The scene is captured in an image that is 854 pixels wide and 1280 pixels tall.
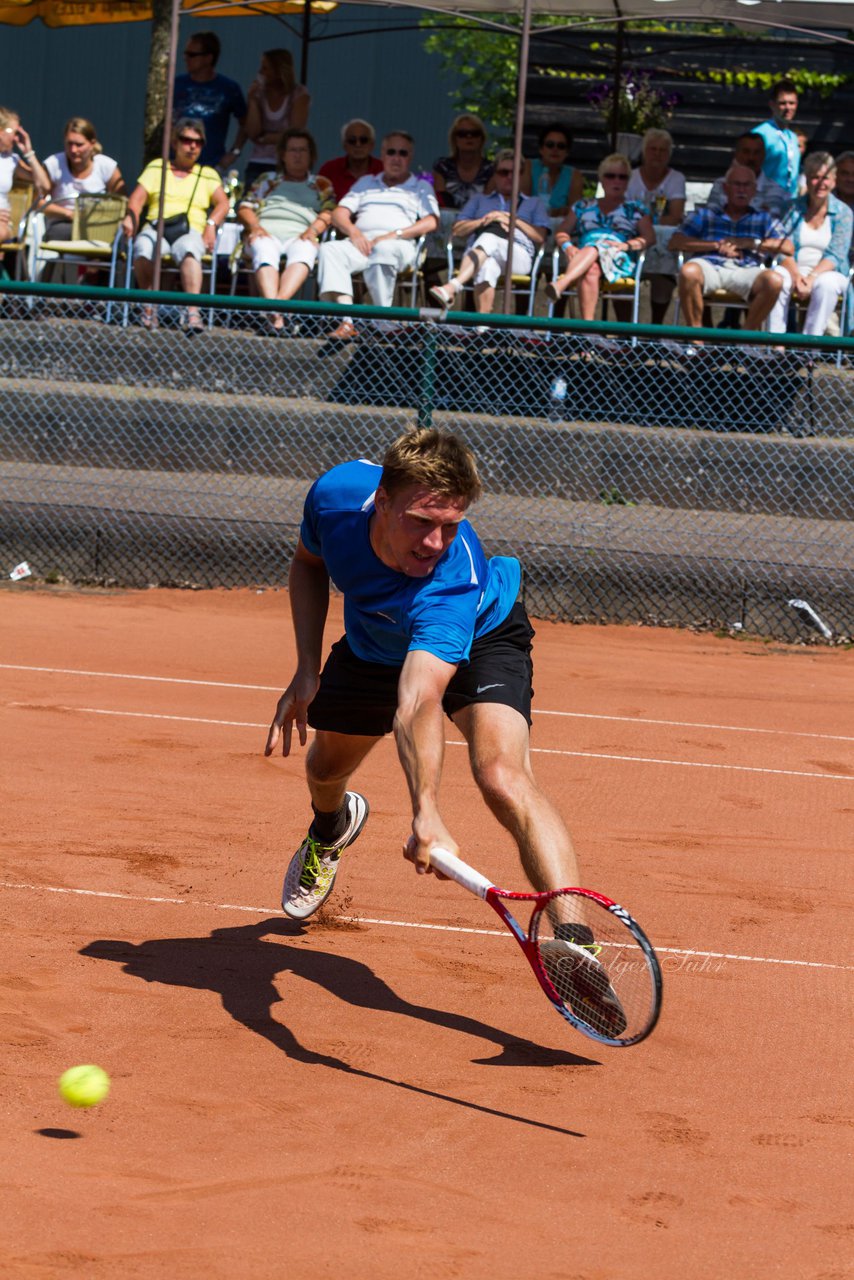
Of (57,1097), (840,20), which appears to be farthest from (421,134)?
(57,1097)

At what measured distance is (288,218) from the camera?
12344 mm

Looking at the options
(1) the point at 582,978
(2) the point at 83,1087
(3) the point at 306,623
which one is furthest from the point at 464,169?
(2) the point at 83,1087

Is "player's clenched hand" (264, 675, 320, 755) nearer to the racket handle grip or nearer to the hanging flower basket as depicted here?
the racket handle grip

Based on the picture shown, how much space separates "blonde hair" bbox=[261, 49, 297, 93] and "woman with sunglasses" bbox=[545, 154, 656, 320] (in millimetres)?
3212

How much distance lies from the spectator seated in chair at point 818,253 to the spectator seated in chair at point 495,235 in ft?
6.47

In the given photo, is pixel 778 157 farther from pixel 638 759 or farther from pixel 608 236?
pixel 638 759

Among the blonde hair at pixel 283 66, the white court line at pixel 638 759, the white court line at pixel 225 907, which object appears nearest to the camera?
the white court line at pixel 225 907

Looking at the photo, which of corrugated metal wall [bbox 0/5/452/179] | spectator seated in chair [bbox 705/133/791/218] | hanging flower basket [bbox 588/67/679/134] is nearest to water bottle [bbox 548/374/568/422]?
spectator seated in chair [bbox 705/133/791/218]

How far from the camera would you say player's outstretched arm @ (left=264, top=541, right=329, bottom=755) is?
4.67 meters

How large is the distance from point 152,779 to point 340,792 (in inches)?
72.6

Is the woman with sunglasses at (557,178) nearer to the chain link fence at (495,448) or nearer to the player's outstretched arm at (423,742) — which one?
the chain link fence at (495,448)

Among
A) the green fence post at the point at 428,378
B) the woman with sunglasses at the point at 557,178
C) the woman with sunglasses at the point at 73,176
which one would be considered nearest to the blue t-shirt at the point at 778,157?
the woman with sunglasses at the point at 557,178

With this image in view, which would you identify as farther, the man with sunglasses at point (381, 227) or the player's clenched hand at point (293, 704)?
the man with sunglasses at point (381, 227)

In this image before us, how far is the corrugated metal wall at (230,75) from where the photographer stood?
19.0 meters
